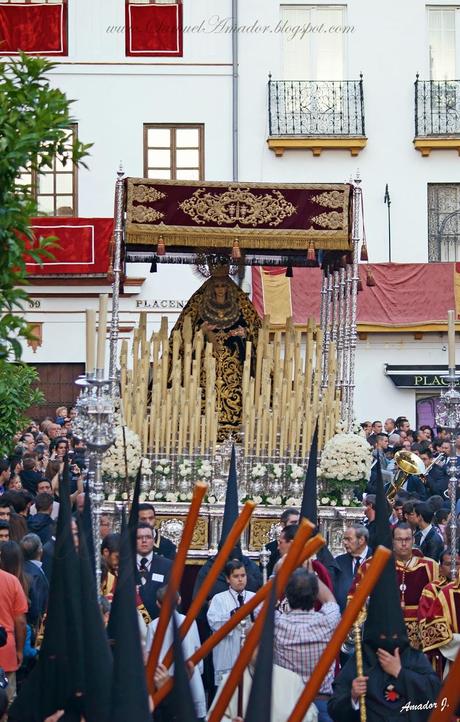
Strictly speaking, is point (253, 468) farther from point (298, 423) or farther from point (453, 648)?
point (453, 648)

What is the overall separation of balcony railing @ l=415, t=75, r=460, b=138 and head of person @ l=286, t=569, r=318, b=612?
→ 19.2 meters

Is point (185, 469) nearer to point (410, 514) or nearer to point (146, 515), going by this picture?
point (410, 514)

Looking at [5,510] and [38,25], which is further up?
[38,25]

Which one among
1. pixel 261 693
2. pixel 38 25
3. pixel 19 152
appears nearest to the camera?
pixel 261 693

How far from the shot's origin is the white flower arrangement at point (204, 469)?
14.2 meters

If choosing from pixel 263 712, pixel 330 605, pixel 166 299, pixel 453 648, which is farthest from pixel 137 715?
pixel 166 299

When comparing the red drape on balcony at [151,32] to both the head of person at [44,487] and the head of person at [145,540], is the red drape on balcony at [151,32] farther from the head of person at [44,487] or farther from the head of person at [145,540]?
the head of person at [145,540]

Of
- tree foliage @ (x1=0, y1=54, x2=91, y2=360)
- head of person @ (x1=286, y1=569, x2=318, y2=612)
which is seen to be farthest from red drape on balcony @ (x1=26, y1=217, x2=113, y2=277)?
tree foliage @ (x1=0, y1=54, x2=91, y2=360)

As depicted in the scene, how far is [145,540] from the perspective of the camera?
10859mm

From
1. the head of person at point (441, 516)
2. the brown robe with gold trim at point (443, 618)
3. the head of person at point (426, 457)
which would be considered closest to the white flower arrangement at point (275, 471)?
the head of person at point (441, 516)

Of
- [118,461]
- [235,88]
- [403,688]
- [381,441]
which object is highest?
[235,88]

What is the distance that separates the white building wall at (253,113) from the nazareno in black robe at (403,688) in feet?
61.2

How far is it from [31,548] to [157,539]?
1978mm

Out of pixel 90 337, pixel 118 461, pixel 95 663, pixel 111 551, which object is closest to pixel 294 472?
pixel 118 461
